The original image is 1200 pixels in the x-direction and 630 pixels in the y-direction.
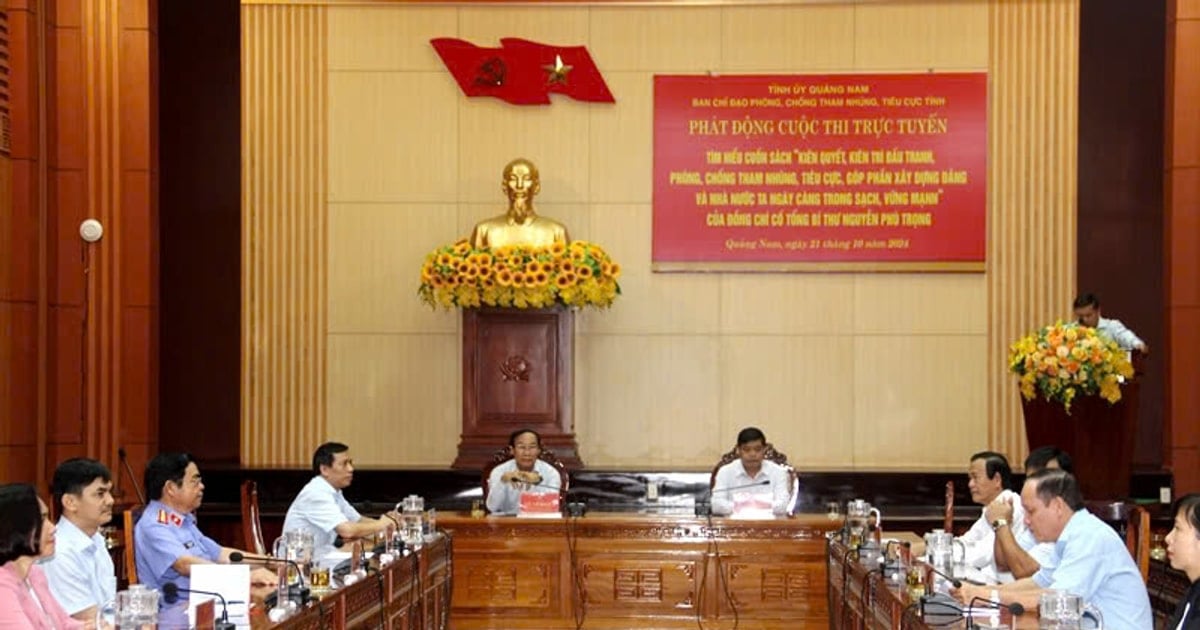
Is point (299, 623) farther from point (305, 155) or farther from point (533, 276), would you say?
point (305, 155)

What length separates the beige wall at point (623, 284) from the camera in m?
10.4

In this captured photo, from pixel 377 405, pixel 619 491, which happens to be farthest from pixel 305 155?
pixel 619 491

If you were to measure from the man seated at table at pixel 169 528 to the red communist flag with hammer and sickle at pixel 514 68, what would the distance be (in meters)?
5.27

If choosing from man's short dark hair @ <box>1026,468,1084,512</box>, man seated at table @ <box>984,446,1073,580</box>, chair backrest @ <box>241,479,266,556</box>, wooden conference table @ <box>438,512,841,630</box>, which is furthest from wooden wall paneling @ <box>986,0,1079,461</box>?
man's short dark hair @ <box>1026,468,1084,512</box>

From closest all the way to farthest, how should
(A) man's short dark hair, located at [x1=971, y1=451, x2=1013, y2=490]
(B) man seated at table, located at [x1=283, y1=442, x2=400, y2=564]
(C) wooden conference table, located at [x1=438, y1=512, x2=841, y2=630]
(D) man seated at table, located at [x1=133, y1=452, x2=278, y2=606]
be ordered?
(D) man seated at table, located at [x1=133, y1=452, x2=278, y2=606], (A) man's short dark hair, located at [x1=971, y1=451, x2=1013, y2=490], (B) man seated at table, located at [x1=283, y1=442, x2=400, y2=564], (C) wooden conference table, located at [x1=438, y1=512, x2=841, y2=630]

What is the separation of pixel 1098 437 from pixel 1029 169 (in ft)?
9.03

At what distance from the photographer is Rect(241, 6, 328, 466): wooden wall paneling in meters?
10.4

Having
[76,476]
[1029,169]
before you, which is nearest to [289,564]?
[76,476]

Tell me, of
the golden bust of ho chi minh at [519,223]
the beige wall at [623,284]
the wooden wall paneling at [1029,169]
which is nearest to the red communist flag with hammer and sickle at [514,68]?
the beige wall at [623,284]

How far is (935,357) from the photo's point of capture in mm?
10359

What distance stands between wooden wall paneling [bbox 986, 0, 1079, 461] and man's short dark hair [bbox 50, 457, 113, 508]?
6.79 m

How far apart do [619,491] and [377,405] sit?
1895 millimetres

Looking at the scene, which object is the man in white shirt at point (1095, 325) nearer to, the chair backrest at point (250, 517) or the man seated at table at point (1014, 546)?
the man seated at table at point (1014, 546)

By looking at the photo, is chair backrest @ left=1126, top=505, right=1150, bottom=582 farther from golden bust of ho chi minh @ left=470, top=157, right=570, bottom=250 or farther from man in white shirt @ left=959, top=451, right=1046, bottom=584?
golden bust of ho chi minh @ left=470, top=157, right=570, bottom=250
